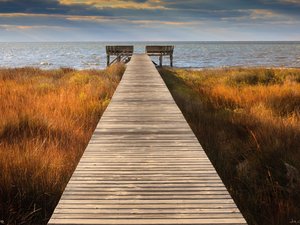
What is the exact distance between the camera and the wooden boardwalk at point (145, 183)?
255 cm

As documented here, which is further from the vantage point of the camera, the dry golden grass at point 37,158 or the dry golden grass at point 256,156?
the dry golden grass at point 256,156

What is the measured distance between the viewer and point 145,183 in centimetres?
316

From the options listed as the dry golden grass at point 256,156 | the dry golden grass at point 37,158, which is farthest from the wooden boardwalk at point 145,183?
the dry golden grass at point 256,156

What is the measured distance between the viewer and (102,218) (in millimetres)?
2514

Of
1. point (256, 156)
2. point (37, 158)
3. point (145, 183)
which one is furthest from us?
point (256, 156)

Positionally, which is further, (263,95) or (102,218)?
(263,95)

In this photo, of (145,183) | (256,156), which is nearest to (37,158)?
(145,183)

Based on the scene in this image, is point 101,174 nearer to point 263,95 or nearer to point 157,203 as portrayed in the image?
point 157,203

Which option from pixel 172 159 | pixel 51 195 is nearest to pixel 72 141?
pixel 51 195

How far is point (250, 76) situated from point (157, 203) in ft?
52.2

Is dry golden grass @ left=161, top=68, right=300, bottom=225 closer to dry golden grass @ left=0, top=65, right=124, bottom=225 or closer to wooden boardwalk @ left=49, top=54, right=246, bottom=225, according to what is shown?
wooden boardwalk @ left=49, top=54, right=246, bottom=225

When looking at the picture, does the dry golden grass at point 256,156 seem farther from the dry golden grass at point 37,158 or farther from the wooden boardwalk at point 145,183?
the dry golden grass at point 37,158

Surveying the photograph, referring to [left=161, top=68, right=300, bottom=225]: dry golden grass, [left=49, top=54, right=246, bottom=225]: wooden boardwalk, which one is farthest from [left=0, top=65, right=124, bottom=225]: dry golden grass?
[left=161, top=68, right=300, bottom=225]: dry golden grass

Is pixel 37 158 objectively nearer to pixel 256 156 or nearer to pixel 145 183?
pixel 145 183
